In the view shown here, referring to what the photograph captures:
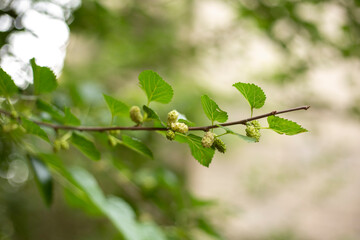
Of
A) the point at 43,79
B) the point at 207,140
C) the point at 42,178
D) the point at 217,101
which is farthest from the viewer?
the point at 217,101

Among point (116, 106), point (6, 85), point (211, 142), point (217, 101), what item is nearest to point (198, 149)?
point (211, 142)

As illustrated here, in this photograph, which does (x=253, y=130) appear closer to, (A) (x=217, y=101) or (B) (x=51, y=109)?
(B) (x=51, y=109)

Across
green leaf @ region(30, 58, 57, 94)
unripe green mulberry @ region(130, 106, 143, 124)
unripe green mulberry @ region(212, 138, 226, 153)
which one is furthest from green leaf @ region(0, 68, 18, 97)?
unripe green mulberry @ region(212, 138, 226, 153)

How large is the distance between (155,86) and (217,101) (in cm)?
173

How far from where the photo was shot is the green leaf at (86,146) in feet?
1.46

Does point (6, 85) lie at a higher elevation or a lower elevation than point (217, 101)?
lower

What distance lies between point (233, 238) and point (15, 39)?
2448mm

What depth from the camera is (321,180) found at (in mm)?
2611

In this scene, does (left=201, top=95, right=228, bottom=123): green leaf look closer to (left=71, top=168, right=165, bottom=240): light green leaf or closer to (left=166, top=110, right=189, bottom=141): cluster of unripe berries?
(left=166, top=110, right=189, bottom=141): cluster of unripe berries

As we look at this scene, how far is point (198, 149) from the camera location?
14.0 inches

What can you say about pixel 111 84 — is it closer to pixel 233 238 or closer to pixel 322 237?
pixel 233 238

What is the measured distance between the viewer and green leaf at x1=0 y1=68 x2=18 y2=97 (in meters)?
0.38

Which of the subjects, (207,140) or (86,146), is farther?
(86,146)

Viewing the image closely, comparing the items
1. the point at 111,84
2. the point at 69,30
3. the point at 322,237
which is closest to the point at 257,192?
the point at 322,237
